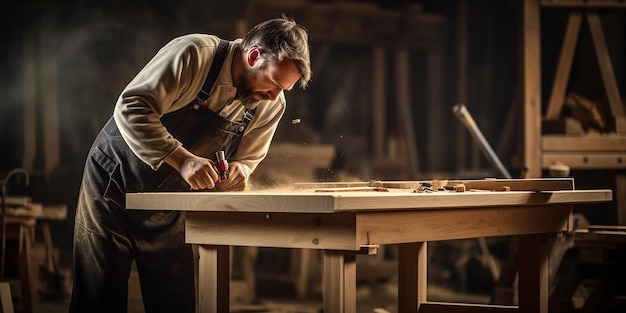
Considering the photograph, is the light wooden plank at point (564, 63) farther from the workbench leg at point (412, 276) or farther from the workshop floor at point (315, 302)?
the workbench leg at point (412, 276)

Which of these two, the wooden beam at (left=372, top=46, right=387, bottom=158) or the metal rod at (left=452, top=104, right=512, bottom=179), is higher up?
the wooden beam at (left=372, top=46, right=387, bottom=158)

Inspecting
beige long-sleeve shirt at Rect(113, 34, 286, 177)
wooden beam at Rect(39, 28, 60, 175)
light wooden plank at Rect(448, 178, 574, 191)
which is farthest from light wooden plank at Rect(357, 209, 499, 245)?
wooden beam at Rect(39, 28, 60, 175)

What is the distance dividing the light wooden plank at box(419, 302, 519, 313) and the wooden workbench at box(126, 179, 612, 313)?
12mm

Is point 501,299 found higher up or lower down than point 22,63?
lower down

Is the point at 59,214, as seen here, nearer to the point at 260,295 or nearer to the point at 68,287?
the point at 68,287

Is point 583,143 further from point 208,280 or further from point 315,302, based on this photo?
point 208,280

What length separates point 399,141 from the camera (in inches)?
343

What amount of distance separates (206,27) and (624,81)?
379 centimetres

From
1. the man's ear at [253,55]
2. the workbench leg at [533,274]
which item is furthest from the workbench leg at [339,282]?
the workbench leg at [533,274]

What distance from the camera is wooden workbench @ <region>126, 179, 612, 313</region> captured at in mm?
2816

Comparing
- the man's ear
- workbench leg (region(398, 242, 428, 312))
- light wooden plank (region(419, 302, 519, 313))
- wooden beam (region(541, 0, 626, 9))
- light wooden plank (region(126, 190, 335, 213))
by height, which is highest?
wooden beam (region(541, 0, 626, 9))

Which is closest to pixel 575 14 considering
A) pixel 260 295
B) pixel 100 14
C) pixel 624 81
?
pixel 624 81

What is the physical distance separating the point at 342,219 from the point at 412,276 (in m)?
1.47

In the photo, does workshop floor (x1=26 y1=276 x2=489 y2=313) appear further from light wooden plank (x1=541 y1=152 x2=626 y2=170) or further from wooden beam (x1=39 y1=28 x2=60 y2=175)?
light wooden plank (x1=541 y1=152 x2=626 y2=170)
